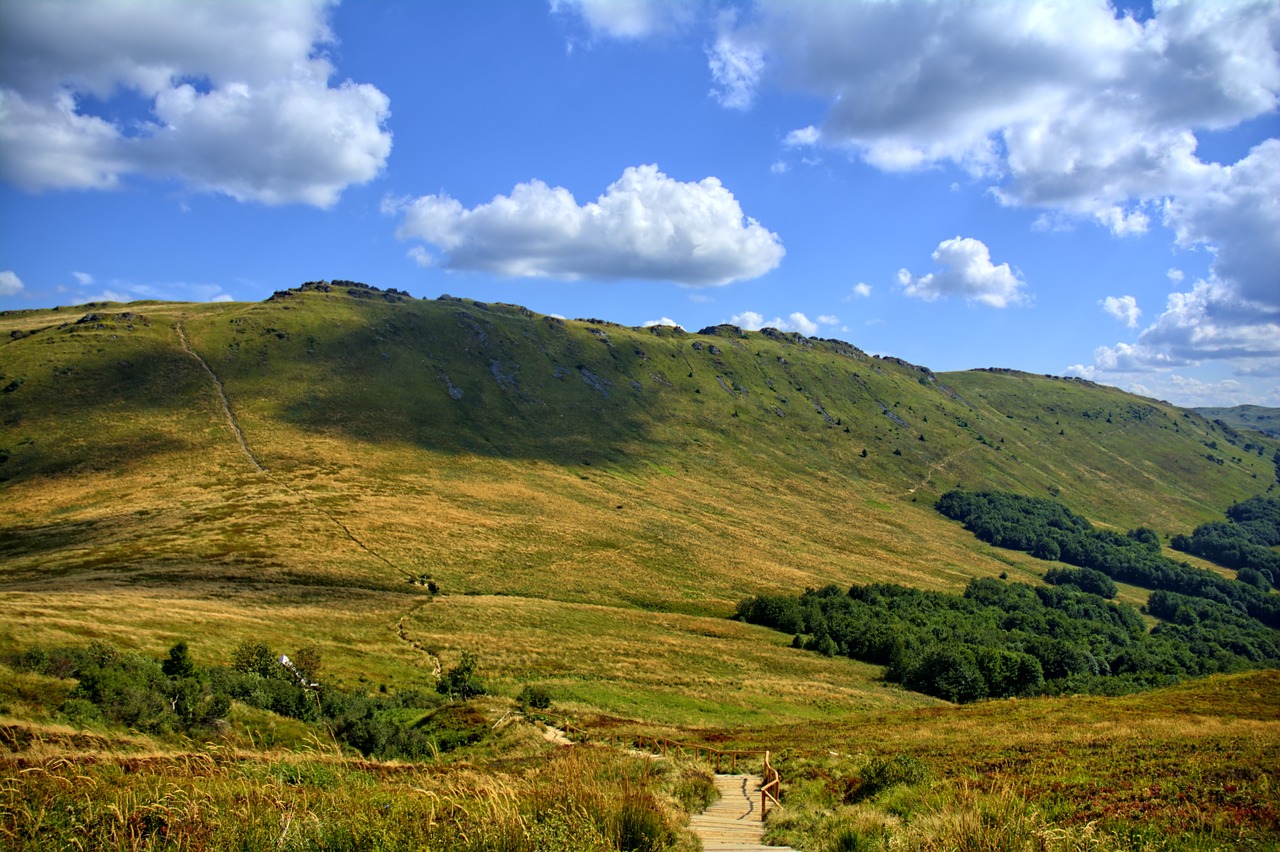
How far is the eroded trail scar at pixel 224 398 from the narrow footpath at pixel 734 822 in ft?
336

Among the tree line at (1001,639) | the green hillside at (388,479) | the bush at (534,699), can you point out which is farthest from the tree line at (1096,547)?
the bush at (534,699)

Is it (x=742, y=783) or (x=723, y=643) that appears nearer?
(x=742, y=783)

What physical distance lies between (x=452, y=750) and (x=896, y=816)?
748 inches

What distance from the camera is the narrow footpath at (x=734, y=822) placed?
11603 millimetres

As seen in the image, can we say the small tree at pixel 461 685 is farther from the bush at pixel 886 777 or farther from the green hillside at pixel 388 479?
the green hillside at pixel 388 479

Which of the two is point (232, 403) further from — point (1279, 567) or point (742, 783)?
point (1279, 567)

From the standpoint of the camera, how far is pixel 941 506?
621 feet

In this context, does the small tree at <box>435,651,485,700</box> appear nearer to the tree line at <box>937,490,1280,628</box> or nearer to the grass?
the grass

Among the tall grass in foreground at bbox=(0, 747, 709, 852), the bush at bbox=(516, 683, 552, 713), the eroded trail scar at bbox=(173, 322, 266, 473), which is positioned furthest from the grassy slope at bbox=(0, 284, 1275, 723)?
the tall grass in foreground at bbox=(0, 747, 709, 852)

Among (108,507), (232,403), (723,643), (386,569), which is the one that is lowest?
(723,643)

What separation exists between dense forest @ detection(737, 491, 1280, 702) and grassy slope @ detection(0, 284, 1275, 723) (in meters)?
7.32

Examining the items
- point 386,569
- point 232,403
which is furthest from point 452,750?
point 232,403

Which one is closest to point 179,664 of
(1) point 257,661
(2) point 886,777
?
(1) point 257,661

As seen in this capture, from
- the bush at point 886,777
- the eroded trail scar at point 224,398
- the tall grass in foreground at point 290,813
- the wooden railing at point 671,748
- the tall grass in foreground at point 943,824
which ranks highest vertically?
the eroded trail scar at point 224,398
